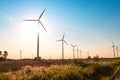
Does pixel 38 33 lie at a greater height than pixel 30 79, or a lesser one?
greater

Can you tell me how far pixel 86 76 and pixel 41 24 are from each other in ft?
83.3

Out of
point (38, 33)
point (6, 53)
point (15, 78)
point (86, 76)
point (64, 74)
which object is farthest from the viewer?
point (6, 53)

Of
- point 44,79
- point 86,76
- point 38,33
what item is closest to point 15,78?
point 44,79

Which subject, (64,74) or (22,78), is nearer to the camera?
(22,78)

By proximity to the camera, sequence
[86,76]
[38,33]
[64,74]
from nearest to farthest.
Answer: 1. [64,74]
2. [86,76]
3. [38,33]

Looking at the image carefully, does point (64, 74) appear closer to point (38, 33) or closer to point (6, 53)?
point (38, 33)

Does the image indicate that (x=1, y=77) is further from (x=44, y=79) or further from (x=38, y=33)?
(x=38, y=33)

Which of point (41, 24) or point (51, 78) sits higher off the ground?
point (41, 24)

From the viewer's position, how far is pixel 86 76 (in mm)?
22672

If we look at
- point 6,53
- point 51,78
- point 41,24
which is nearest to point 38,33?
point 41,24

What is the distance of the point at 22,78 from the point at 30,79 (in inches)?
29.3

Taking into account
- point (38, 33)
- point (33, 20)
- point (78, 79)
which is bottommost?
point (78, 79)

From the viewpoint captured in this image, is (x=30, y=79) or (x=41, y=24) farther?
(x=41, y=24)

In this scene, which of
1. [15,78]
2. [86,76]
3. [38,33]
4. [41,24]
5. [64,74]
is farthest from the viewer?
[41,24]
